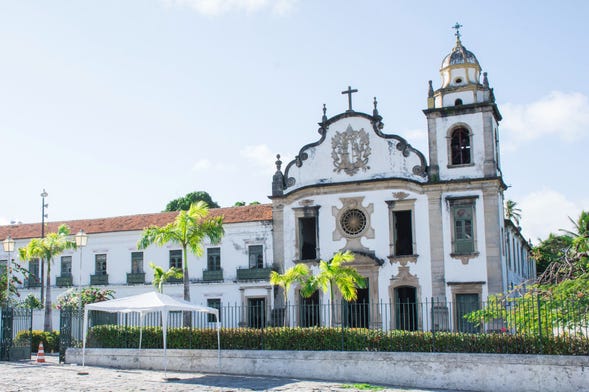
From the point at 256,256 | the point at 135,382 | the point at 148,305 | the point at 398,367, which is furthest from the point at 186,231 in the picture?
the point at 398,367

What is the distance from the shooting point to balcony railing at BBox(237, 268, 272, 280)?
97.6 feet

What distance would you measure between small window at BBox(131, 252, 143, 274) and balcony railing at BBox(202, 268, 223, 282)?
10.8 feet

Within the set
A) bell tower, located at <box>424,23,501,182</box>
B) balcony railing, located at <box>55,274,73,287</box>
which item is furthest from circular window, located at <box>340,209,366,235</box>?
balcony railing, located at <box>55,274,73,287</box>

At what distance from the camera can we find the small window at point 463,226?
26547mm

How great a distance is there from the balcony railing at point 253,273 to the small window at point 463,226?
756 centimetres

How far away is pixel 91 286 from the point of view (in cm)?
3309

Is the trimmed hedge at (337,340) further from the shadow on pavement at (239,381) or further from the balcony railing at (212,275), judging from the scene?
the balcony railing at (212,275)

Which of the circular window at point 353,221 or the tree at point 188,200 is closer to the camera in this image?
the circular window at point 353,221

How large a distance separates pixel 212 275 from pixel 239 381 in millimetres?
14181

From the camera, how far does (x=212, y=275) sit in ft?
102

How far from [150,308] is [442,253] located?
12.4m

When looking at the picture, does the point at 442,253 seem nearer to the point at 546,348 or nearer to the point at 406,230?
the point at 406,230

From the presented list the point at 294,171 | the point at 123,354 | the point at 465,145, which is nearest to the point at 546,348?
the point at 123,354

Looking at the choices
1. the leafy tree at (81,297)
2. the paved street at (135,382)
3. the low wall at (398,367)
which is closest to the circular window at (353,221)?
the leafy tree at (81,297)
